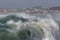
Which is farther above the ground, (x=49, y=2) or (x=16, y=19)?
(x=49, y=2)

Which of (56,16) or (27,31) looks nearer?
(27,31)

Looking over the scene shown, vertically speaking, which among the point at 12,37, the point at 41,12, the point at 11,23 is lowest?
the point at 12,37

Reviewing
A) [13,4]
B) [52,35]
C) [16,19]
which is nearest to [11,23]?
[16,19]

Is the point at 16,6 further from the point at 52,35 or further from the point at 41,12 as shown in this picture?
the point at 52,35

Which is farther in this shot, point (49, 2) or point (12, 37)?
point (49, 2)

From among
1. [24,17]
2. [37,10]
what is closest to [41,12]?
[37,10]

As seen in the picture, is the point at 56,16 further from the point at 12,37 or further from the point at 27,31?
the point at 12,37

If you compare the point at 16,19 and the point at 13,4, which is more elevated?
the point at 13,4
